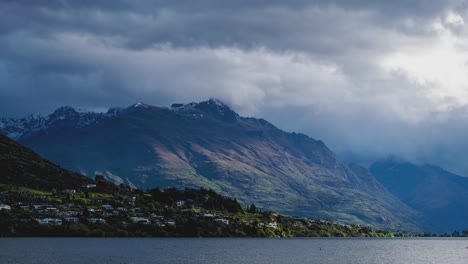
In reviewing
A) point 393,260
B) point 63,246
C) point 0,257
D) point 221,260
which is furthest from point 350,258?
point 0,257

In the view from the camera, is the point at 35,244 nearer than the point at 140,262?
No

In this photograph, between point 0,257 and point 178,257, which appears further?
point 178,257

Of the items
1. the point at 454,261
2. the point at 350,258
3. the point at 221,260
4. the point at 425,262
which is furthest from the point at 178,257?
the point at 454,261

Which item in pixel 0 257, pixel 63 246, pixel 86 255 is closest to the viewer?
pixel 0 257

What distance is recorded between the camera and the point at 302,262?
173 metres

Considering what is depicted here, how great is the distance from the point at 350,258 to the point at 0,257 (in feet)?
326

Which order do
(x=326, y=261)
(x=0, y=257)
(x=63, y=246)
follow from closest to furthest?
1. (x=0, y=257)
2. (x=326, y=261)
3. (x=63, y=246)

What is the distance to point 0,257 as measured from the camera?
14988 centimetres

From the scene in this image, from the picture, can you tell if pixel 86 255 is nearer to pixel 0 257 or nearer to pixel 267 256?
pixel 0 257

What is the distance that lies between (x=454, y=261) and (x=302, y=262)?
53164 millimetres

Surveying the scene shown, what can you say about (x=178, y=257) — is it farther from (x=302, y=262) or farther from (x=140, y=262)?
(x=302, y=262)

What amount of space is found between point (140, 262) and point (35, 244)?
178 feet

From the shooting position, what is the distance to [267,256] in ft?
619

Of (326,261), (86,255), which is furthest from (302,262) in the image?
(86,255)
